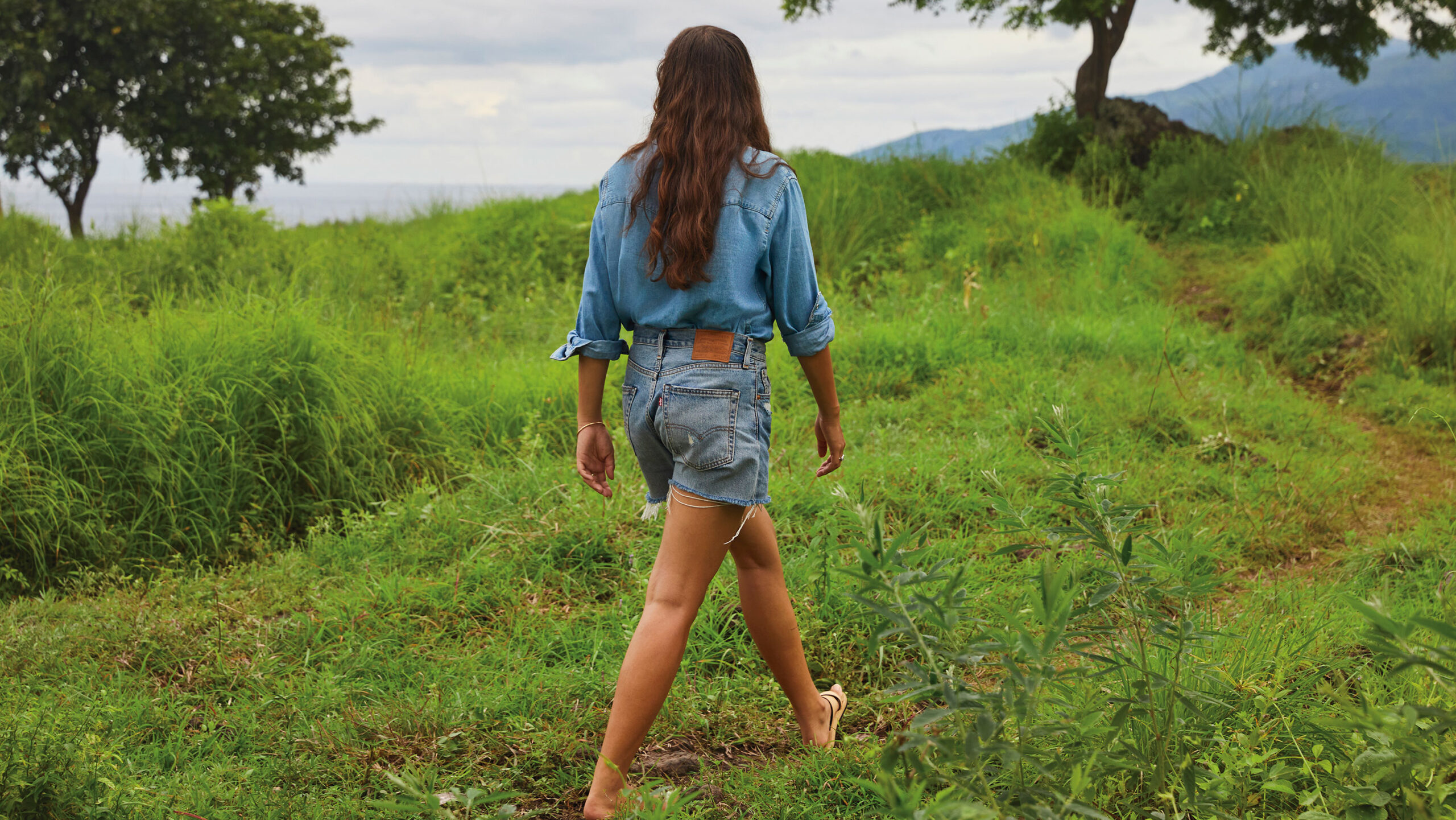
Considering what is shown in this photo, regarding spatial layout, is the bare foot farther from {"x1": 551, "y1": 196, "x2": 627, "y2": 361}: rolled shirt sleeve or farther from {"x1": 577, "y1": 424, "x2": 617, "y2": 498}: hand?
{"x1": 551, "y1": 196, "x2": 627, "y2": 361}: rolled shirt sleeve

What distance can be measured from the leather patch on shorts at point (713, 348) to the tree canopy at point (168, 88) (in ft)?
70.2

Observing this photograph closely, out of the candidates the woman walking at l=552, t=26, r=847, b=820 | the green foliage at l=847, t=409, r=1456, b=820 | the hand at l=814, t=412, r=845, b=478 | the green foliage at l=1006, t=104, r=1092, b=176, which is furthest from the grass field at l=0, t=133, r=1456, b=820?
the green foliage at l=1006, t=104, r=1092, b=176

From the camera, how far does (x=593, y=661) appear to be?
10.7ft

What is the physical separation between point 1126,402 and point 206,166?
22.2 m

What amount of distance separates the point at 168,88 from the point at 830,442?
2259 cm

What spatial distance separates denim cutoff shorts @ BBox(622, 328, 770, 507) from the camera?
7.75ft

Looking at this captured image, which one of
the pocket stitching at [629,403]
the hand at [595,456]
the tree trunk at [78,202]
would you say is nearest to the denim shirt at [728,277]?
the pocket stitching at [629,403]

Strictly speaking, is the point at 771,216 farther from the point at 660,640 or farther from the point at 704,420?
the point at 660,640

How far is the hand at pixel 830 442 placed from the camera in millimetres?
2688

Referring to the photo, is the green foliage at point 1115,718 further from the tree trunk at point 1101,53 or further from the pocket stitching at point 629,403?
the tree trunk at point 1101,53

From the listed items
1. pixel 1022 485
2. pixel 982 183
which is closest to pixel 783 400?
pixel 1022 485

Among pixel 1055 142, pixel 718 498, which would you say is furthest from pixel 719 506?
pixel 1055 142

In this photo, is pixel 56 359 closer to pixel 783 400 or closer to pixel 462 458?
pixel 462 458

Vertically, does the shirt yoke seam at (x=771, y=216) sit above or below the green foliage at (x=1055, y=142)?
below
